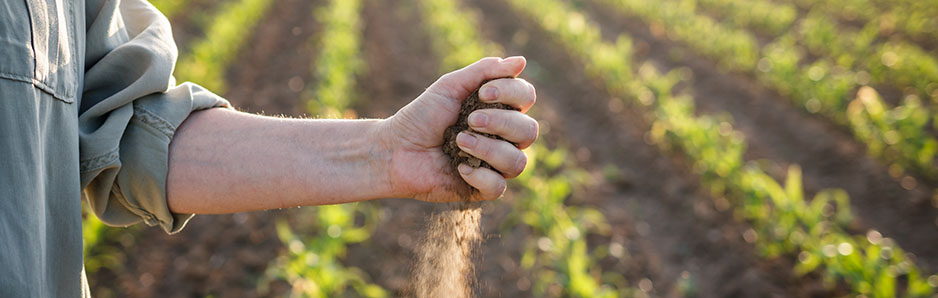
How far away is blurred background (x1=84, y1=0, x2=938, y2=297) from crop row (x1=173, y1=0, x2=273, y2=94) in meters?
0.05

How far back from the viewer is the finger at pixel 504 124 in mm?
1497

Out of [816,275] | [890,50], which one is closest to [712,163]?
[816,275]

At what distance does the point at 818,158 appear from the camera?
17.8 ft

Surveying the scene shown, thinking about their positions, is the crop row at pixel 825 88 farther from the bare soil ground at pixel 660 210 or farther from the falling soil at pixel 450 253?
the falling soil at pixel 450 253

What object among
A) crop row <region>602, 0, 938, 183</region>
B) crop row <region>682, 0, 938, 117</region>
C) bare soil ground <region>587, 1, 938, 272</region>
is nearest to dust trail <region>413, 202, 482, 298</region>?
bare soil ground <region>587, 1, 938, 272</region>

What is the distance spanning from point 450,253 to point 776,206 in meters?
2.90

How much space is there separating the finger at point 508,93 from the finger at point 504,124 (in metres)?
0.03

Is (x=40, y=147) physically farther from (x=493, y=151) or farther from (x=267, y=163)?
(x=493, y=151)

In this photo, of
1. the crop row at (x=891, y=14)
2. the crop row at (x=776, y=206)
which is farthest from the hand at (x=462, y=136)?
the crop row at (x=891, y=14)

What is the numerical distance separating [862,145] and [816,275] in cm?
264

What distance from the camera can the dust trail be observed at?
181 cm

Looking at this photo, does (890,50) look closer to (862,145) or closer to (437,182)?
(862,145)

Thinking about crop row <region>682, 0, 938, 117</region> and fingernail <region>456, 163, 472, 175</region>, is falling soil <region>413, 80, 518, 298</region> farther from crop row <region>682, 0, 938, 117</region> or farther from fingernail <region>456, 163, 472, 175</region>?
crop row <region>682, 0, 938, 117</region>

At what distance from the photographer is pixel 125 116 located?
1.28 meters
